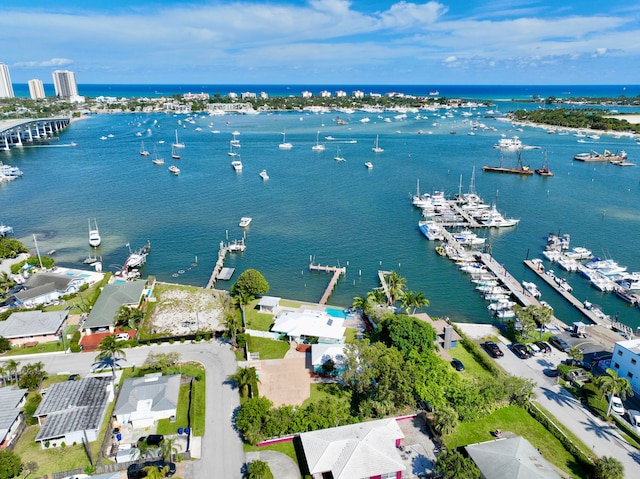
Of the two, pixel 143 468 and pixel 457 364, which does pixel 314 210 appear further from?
pixel 143 468

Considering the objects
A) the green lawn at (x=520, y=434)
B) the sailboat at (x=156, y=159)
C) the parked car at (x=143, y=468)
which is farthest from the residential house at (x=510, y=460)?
the sailboat at (x=156, y=159)

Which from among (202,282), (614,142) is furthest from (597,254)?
(614,142)

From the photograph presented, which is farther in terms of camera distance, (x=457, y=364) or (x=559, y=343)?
(x=559, y=343)

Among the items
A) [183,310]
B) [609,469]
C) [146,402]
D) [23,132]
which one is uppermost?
[23,132]

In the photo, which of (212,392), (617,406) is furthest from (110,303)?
(617,406)

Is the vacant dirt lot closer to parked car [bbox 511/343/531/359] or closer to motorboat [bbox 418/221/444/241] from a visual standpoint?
parked car [bbox 511/343/531/359]

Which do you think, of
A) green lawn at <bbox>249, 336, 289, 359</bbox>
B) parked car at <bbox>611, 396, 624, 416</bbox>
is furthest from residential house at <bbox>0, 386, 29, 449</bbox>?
parked car at <bbox>611, 396, 624, 416</bbox>

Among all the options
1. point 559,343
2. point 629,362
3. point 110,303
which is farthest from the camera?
point 110,303
